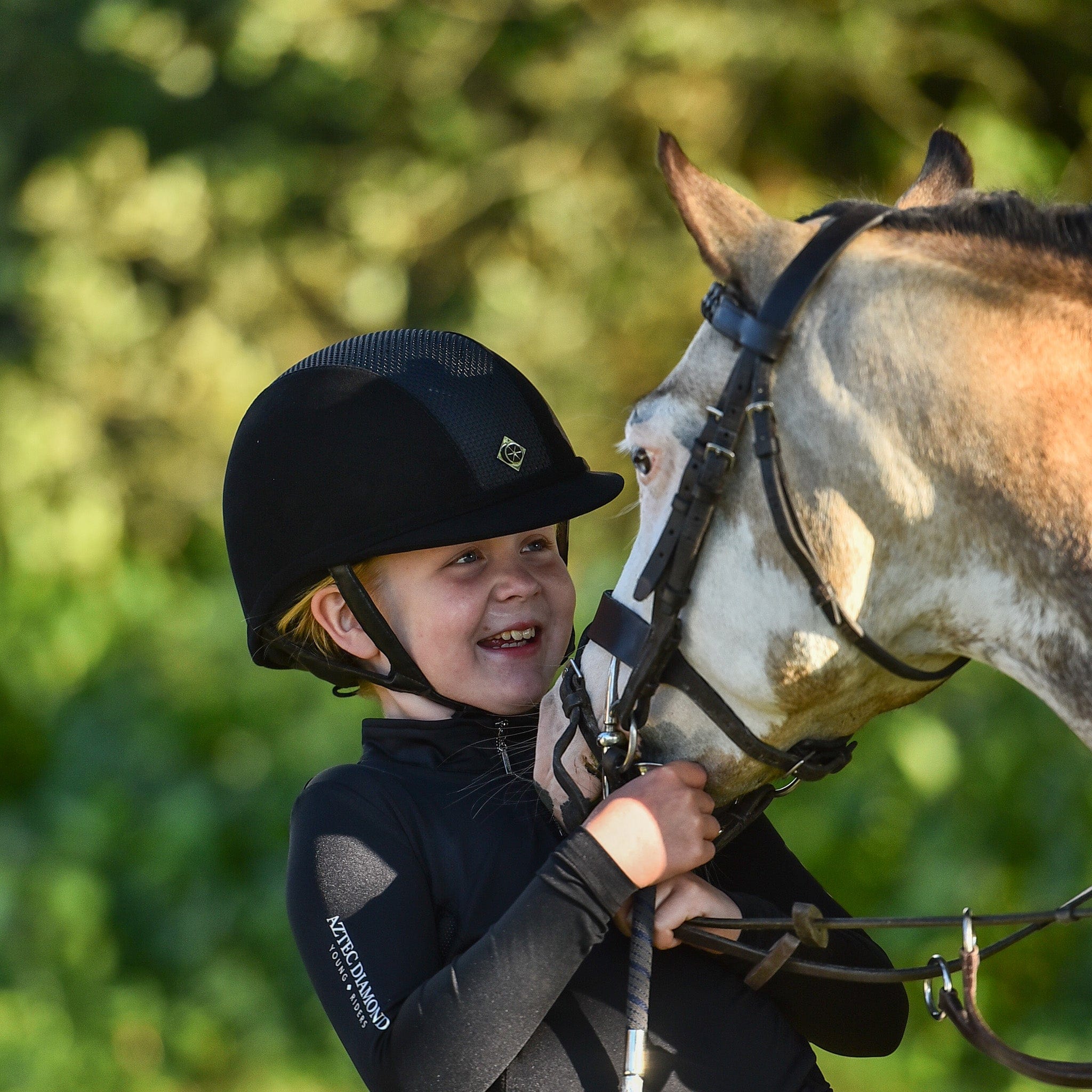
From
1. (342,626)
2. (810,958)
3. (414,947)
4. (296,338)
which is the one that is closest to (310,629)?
(342,626)

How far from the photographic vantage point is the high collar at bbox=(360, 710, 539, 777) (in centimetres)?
210

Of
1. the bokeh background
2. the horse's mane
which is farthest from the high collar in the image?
the bokeh background

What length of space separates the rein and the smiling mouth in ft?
0.77

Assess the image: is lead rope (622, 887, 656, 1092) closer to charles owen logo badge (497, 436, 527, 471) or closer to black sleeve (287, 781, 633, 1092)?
black sleeve (287, 781, 633, 1092)

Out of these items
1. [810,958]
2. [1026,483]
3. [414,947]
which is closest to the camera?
[1026,483]

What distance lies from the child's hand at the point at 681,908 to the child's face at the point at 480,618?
43 centimetres

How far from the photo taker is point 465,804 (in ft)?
6.63

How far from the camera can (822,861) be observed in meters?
5.15

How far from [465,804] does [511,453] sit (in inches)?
23.4

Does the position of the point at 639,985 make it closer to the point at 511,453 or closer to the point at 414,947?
the point at 414,947

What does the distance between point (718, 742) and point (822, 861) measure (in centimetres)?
354

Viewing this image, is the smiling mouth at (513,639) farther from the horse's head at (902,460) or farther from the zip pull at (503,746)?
the horse's head at (902,460)

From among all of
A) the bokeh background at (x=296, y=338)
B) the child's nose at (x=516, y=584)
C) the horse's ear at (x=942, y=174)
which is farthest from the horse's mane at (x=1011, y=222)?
the bokeh background at (x=296, y=338)

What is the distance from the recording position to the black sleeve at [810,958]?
2037 millimetres
